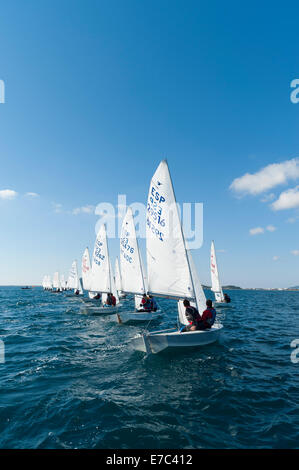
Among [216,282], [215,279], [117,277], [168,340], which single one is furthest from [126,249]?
[117,277]

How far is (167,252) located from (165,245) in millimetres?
389

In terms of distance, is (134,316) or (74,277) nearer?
(134,316)

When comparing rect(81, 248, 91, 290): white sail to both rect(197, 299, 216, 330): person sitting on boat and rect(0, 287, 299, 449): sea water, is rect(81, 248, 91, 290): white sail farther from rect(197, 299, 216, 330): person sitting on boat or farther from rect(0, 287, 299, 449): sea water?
rect(197, 299, 216, 330): person sitting on boat

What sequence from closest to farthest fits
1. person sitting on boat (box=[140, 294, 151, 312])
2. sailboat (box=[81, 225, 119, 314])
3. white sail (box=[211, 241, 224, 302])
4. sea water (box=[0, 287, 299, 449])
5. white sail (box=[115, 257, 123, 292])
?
1. sea water (box=[0, 287, 299, 449])
2. person sitting on boat (box=[140, 294, 151, 312])
3. sailboat (box=[81, 225, 119, 314])
4. white sail (box=[211, 241, 224, 302])
5. white sail (box=[115, 257, 123, 292])

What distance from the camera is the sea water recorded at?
498 centimetres

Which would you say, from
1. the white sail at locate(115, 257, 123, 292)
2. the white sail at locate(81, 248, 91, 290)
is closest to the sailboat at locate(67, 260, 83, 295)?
the white sail at locate(115, 257, 123, 292)

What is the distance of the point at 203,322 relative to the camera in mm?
10898

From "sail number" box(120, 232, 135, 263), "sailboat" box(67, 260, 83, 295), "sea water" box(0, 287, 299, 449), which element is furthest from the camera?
"sailboat" box(67, 260, 83, 295)

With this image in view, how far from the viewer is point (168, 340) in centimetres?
962

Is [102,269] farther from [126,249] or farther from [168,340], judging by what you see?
[168,340]

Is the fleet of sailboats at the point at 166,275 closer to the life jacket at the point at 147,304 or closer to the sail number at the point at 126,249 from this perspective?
the life jacket at the point at 147,304

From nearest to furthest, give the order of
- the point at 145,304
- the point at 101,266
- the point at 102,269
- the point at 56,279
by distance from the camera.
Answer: the point at 145,304 < the point at 102,269 < the point at 101,266 < the point at 56,279

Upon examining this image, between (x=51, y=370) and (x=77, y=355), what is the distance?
1874 millimetres

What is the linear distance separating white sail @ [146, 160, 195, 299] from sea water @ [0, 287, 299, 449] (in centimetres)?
318
